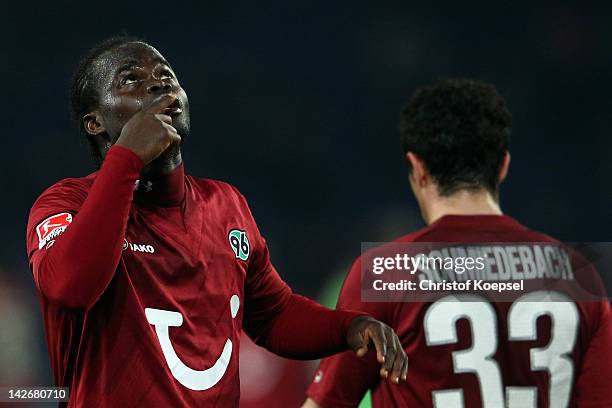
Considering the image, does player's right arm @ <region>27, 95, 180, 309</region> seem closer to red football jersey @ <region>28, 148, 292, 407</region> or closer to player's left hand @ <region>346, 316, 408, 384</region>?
red football jersey @ <region>28, 148, 292, 407</region>

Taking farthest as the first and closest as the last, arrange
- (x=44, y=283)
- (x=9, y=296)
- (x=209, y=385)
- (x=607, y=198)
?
1. (x=607, y=198)
2. (x=9, y=296)
3. (x=209, y=385)
4. (x=44, y=283)

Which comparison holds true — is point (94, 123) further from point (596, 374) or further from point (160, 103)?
point (596, 374)

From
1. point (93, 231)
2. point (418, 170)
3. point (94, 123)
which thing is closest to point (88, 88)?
point (94, 123)

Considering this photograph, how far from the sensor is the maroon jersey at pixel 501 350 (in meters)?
1.61

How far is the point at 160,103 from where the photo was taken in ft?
A: 4.66

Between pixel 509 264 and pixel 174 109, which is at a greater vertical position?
pixel 174 109

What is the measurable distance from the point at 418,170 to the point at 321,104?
2.43 m

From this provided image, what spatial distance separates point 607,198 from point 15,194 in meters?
2.64

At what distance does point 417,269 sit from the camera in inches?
64.3

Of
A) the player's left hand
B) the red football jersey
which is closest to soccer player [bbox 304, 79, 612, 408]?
the player's left hand

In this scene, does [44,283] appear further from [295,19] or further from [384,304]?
[295,19]

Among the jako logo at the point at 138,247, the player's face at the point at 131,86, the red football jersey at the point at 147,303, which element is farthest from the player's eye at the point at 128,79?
the jako logo at the point at 138,247

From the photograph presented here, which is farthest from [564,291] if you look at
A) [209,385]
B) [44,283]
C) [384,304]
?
[44,283]

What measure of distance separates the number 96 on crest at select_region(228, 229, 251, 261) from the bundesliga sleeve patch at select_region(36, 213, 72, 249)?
348mm
